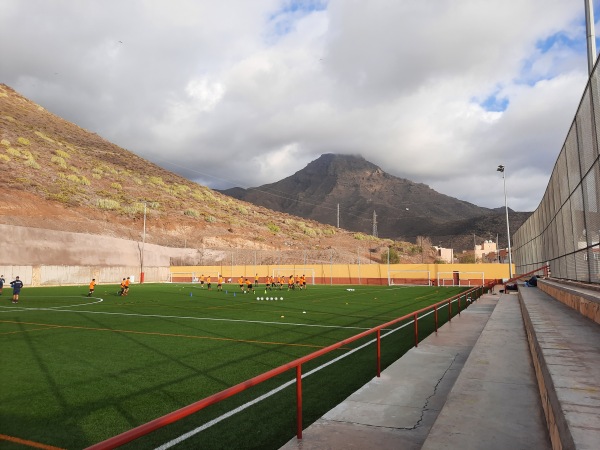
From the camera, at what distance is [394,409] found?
6684 millimetres

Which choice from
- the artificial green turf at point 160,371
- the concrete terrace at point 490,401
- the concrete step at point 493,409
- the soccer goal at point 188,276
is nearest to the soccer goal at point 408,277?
the soccer goal at point 188,276

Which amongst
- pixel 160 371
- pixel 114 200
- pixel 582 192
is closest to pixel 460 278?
pixel 582 192

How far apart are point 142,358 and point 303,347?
14.5ft

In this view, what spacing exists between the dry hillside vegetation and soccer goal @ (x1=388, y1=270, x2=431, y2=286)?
17376 mm

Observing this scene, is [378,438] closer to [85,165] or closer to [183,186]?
[85,165]

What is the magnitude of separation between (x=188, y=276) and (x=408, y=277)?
110ft

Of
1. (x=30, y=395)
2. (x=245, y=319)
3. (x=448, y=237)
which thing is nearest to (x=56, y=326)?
(x=245, y=319)

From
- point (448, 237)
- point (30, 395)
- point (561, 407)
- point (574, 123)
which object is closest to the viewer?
point (561, 407)

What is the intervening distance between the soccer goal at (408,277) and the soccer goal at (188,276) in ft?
85.7

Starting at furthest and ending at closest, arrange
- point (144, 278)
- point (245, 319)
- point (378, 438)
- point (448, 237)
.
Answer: point (448, 237) → point (144, 278) → point (245, 319) → point (378, 438)

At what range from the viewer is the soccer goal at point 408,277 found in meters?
55.3

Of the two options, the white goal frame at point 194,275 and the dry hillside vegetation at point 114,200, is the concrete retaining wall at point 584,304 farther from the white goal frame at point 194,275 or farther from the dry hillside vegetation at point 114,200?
the dry hillside vegetation at point 114,200

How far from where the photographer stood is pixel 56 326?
16422mm

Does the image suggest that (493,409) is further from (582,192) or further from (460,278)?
(460,278)
